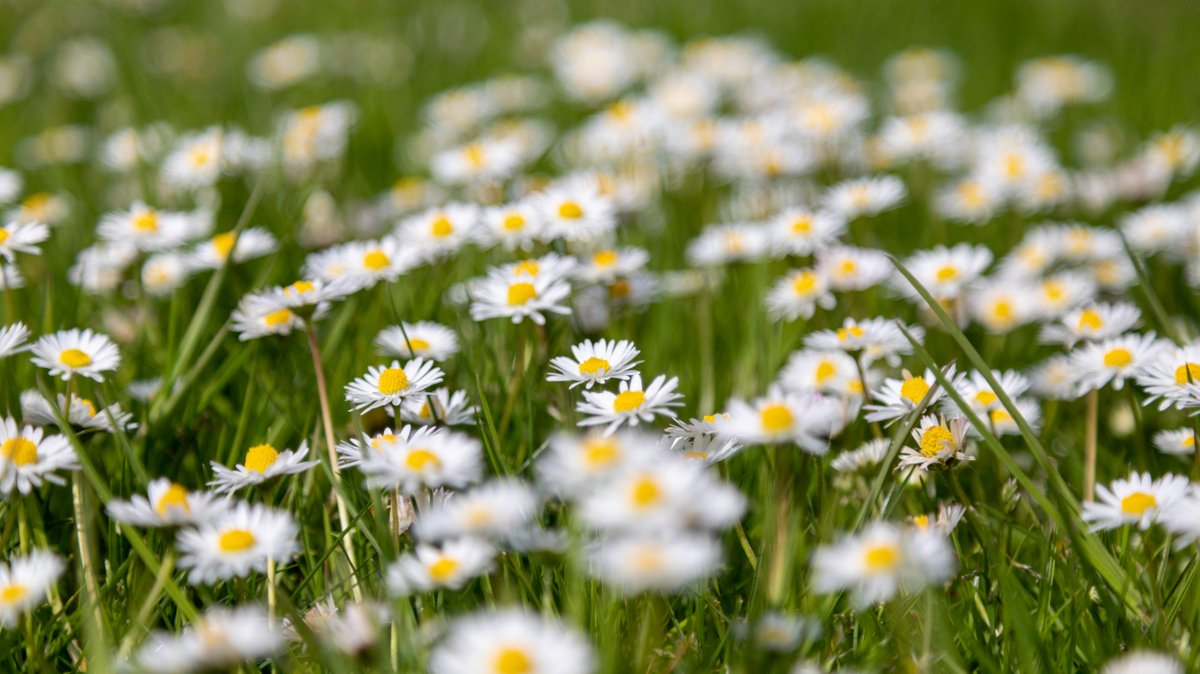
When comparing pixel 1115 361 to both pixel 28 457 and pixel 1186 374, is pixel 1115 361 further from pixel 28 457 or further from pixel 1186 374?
pixel 28 457

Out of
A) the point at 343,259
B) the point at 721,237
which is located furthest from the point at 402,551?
the point at 721,237

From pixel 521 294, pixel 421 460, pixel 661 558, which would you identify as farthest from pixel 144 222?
pixel 661 558

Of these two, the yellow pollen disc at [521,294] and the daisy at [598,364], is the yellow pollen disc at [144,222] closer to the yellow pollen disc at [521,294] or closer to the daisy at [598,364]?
the yellow pollen disc at [521,294]

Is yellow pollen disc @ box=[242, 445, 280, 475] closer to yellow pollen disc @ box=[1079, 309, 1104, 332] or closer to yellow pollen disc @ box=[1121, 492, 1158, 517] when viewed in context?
yellow pollen disc @ box=[1121, 492, 1158, 517]

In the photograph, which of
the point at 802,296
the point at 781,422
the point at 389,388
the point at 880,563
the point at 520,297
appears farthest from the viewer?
the point at 802,296

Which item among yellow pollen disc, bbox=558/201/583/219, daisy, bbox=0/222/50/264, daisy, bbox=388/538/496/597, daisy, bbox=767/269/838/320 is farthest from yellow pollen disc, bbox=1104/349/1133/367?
daisy, bbox=0/222/50/264

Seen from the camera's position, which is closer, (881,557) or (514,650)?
(514,650)

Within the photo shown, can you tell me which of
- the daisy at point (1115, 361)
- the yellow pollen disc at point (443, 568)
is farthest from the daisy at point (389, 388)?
the daisy at point (1115, 361)
